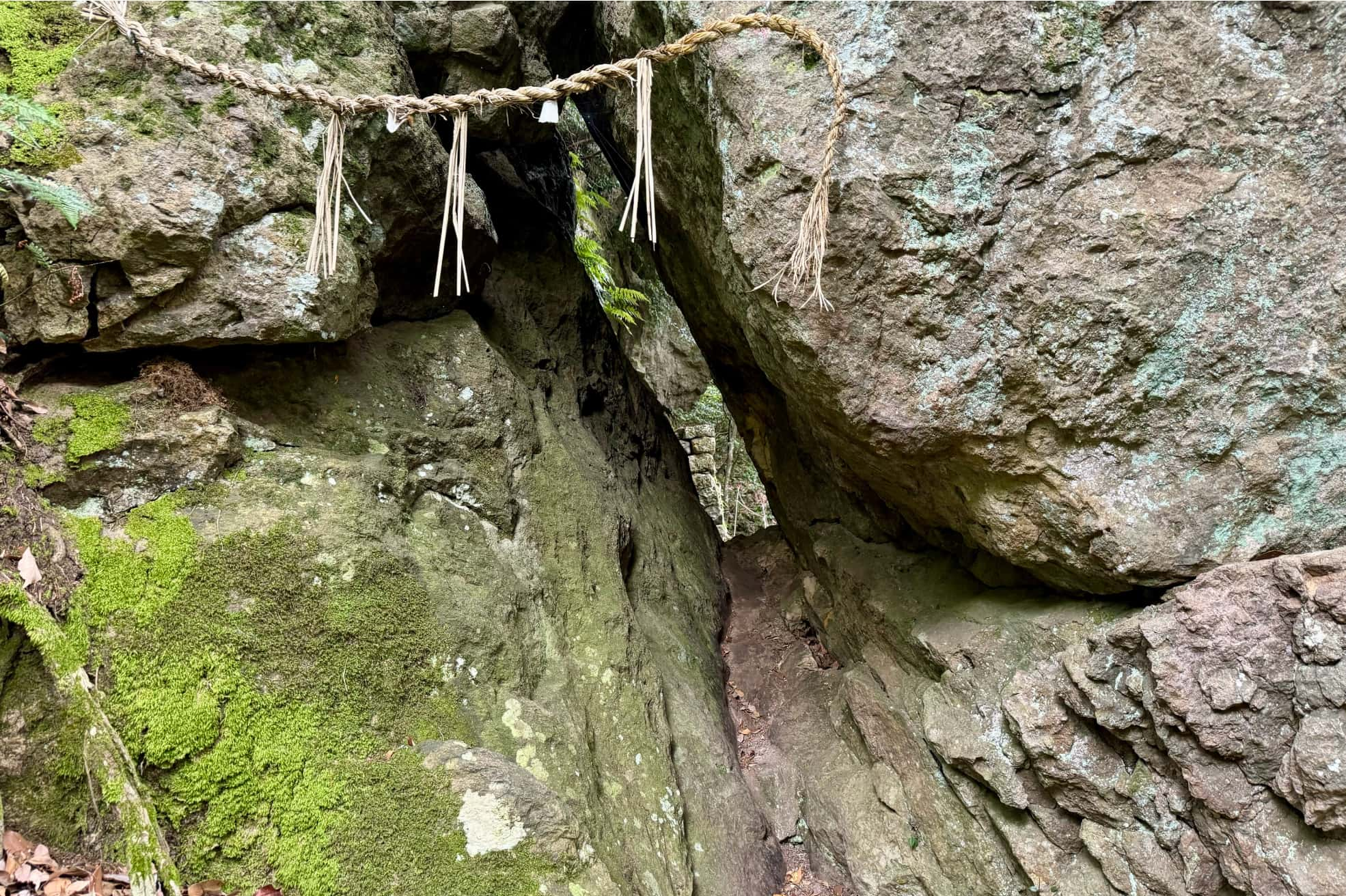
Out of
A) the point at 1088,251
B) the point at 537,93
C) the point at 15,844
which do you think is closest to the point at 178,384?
the point at 15,844

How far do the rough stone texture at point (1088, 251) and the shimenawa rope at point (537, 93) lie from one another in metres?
0.27

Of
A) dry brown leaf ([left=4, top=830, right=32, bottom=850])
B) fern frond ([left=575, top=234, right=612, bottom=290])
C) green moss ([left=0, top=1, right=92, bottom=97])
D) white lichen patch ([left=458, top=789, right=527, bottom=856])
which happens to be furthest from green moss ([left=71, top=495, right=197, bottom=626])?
fern frond ([left=575, top=234, right=612, bottom=290])

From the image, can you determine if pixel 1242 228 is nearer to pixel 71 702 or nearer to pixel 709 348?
pixel 709 348

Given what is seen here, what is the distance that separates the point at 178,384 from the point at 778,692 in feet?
17.6

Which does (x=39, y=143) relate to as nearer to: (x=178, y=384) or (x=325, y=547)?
(x=178, y=384)

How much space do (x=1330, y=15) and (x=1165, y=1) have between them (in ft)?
2.30

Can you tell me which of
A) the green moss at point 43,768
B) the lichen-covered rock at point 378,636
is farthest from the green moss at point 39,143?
the green moss at point 43,768

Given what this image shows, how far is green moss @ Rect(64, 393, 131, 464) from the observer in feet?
10.6

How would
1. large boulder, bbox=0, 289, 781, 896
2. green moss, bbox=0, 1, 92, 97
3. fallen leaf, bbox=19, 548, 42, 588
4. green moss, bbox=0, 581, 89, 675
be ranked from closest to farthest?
green moss, bbox=0, 581, 89, 675, fallen leaf, bbox=19, 548, 42, 588, large boulder, bbox=0, 289, 781, 896, green moss, bbox=0, 1, 92, 97

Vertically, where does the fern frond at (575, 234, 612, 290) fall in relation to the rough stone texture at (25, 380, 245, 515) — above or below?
above

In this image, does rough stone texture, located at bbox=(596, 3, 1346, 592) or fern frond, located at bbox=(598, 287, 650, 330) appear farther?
fern frond, located at bbox=(598, 287, 650, 330)

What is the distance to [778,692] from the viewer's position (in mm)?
6488

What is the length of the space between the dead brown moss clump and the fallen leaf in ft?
3.32

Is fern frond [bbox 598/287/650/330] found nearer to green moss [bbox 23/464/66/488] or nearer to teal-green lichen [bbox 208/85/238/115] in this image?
teal-green lichen [bbox 208/85/238/115]
